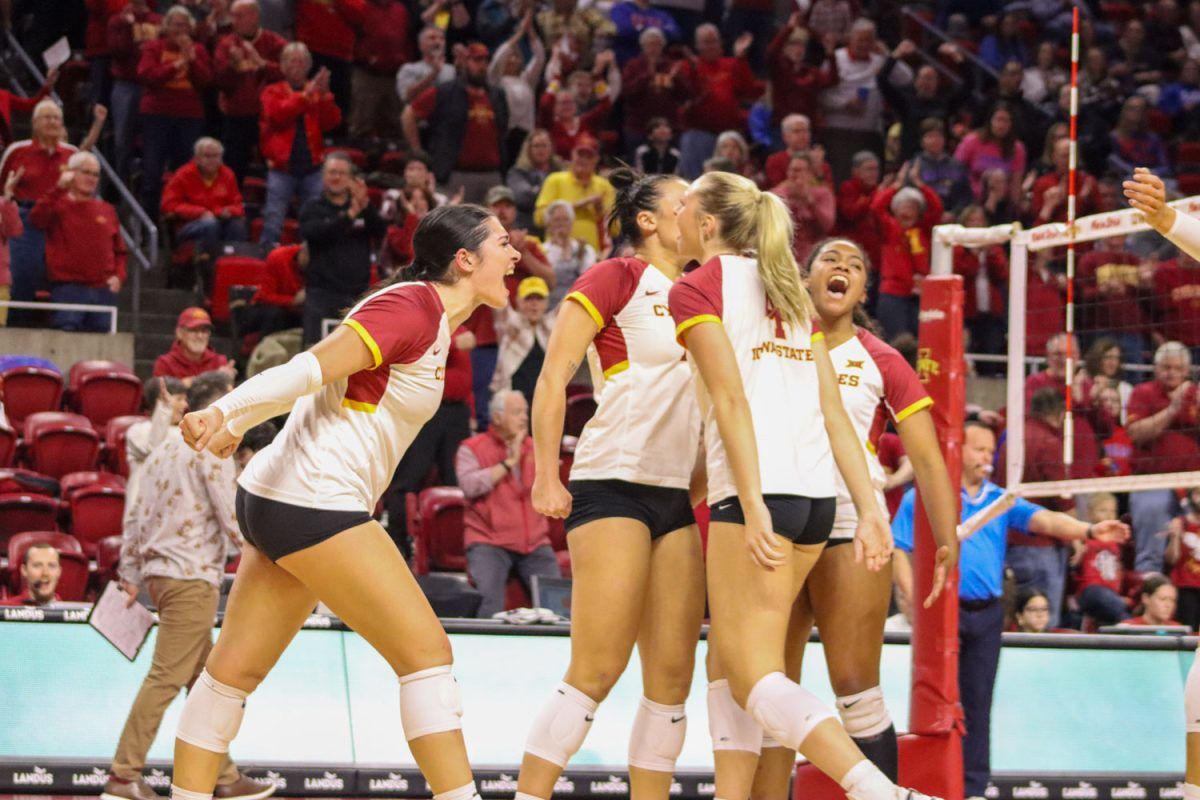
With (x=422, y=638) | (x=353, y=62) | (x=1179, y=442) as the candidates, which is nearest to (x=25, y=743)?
(x=422, y=638)

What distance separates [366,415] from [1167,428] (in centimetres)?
735

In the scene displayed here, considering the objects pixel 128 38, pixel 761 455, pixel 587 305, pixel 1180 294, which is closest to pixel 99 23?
pixel 128 38

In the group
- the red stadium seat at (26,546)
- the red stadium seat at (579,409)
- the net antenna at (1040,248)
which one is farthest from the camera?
the red stadium seat at (579,409)

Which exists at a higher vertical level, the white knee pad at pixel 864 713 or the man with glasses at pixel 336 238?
the man with glasses at pixel 336 238

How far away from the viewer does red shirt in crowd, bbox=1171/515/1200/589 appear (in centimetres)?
1164

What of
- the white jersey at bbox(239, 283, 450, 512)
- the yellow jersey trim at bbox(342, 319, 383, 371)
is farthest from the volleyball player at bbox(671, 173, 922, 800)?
the yellow jersey trim at bbox(342, 319, 383, 371)

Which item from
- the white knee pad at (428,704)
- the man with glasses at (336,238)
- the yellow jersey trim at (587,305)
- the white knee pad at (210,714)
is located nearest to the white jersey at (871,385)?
the yellow jersey trim at (587,305)

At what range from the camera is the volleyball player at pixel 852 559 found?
19.3ft

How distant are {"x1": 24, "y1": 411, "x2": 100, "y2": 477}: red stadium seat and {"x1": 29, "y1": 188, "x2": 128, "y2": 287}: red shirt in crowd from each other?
1533 mm

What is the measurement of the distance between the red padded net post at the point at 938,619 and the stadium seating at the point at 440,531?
15.5ft

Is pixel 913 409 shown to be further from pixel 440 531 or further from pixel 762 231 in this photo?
pixel 440 531

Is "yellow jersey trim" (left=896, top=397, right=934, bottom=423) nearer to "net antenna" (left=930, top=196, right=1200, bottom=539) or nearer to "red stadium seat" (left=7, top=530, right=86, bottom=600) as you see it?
"net antenna" (left=930, top=196, right=1200, bottom=539)

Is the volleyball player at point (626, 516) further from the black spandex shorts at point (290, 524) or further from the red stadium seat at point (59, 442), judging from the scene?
the red stadium seat at point (59, 442)

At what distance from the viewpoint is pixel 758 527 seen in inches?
202
